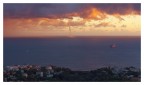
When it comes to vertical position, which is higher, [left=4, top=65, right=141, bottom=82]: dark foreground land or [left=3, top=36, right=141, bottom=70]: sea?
[left=3, top=36, right=141, bottom=70]: sea

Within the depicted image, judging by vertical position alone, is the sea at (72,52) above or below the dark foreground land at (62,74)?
above

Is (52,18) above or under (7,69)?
above

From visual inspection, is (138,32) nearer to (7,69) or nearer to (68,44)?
(68,44)

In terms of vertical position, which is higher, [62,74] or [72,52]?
[72,52]

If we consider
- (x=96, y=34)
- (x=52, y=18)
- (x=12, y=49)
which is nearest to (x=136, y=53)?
(x=96, y=34)
